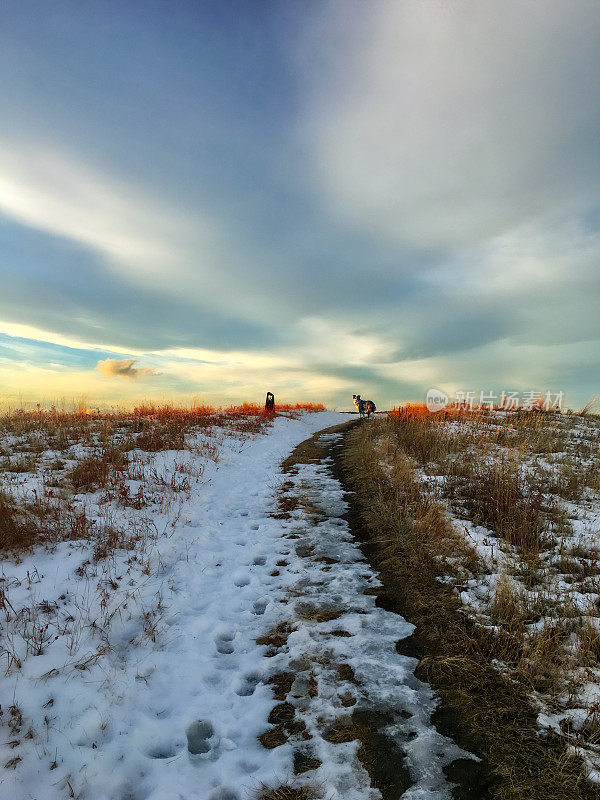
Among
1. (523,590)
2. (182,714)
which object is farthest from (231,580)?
(523,590)

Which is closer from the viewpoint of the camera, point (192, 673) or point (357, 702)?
point (357, 702)

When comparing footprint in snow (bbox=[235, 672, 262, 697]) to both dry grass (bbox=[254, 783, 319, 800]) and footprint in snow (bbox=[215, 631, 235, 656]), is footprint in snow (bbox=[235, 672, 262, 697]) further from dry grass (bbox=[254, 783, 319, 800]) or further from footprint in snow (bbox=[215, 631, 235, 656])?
dry grass (bbox=[254, 783, 319, 800])

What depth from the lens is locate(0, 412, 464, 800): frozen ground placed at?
273 cm

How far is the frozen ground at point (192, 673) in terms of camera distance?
2.73 meters

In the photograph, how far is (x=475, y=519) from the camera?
6754mm

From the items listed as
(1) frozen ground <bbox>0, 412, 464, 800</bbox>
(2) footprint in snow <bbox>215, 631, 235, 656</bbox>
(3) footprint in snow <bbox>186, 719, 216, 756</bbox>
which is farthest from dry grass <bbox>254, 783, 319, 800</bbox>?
(2) footprint in snow <bbox>215, 631, 235, 656</bbox>

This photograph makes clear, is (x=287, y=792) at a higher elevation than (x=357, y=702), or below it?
below

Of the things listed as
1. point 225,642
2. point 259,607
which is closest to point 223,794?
point 225,642

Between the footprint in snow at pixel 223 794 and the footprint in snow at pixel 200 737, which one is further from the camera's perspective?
the footprint in snow at pixel 200 737

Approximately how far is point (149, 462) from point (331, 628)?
679 centimetres

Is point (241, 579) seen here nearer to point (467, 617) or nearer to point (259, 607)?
point (259, 607)

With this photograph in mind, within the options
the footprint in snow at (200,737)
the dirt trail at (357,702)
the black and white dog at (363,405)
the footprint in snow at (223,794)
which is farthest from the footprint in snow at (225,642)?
the black and white dog at (363,405)

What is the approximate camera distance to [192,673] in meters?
3.69

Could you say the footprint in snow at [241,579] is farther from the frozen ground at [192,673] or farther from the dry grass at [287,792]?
the dry grass at [287,792]
